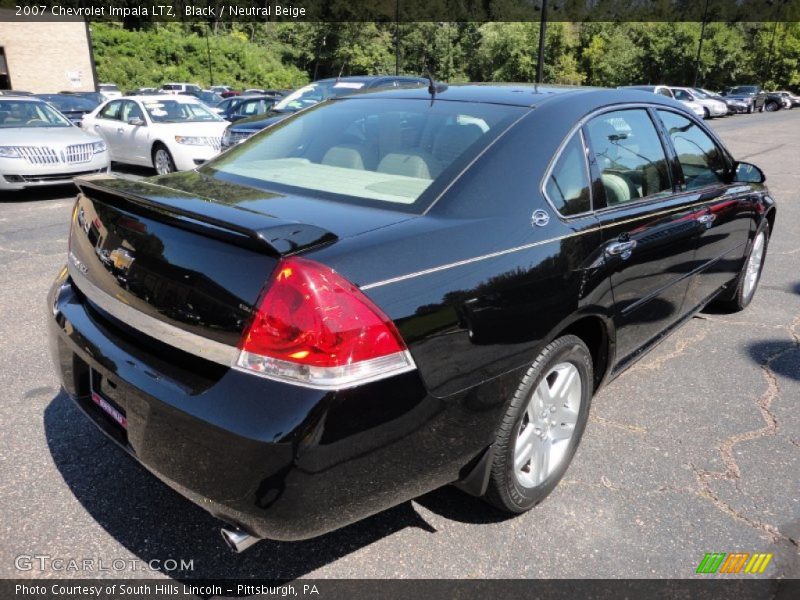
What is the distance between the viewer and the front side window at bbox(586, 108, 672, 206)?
112 inches

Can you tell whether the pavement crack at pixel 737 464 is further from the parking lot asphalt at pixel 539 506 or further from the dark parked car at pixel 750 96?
the dark parked car at pixel 750 96

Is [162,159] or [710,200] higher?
[710,200]

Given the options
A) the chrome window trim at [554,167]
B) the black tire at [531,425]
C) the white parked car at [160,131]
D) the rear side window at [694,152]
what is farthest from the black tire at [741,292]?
the white parked car at [160,131]

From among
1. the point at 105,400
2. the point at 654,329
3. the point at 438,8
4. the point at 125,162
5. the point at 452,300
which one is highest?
the point at 438,8

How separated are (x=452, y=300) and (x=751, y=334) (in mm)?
3523

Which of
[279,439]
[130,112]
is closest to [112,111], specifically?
[130,112]

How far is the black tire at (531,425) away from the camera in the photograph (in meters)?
2.26

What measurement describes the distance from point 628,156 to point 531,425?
147cm

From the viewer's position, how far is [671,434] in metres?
3.22

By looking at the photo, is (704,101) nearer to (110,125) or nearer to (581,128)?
(110,125)

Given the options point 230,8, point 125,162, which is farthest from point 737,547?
point 230,8

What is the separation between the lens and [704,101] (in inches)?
1203

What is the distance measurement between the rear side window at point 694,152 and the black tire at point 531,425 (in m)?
1.53

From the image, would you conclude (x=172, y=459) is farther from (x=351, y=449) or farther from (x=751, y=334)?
(x=751, y=334)
